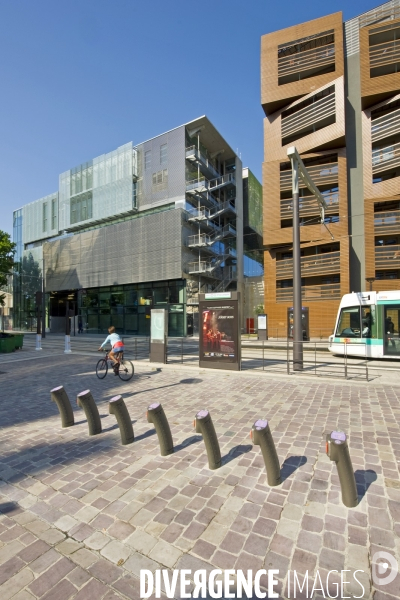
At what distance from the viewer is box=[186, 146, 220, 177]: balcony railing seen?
32.8 m

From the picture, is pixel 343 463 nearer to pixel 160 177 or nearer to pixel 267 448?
pixel 267 448

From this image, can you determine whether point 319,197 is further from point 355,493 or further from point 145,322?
point 145,322

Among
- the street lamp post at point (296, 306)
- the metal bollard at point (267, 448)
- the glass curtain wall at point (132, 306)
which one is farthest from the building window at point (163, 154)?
the metal bollard at point (267, 448)

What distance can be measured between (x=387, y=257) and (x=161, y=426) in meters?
27.8

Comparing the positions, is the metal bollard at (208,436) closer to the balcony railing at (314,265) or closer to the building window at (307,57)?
the balcony railing at (314,265)

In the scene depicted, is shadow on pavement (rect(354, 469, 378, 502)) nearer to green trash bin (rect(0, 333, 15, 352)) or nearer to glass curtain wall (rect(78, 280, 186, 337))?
green trash bin (rect(0, 333, 15, 352))

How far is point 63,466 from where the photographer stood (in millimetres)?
3947

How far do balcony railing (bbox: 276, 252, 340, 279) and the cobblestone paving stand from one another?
2255cm

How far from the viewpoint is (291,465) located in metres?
3.86

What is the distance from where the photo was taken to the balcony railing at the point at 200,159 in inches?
1291

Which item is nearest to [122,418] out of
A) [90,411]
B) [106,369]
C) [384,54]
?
[90,411]

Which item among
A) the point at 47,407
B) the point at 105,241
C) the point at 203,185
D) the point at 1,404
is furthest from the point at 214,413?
the point at 105,241

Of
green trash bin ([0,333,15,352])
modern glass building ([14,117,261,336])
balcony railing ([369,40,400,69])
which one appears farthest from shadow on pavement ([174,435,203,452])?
balcony railing ([369,40,400,69])

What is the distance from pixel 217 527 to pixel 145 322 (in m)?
31.2
